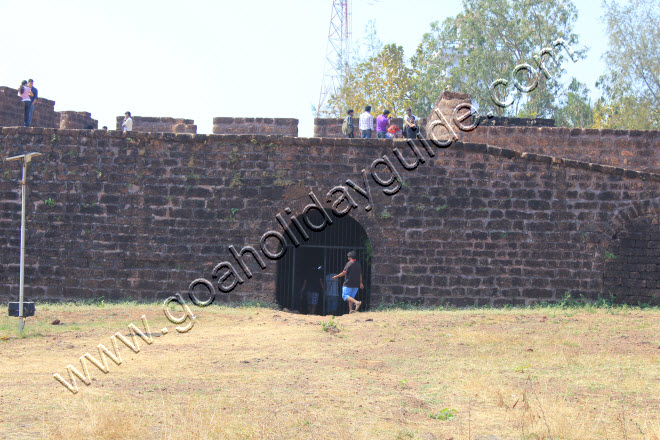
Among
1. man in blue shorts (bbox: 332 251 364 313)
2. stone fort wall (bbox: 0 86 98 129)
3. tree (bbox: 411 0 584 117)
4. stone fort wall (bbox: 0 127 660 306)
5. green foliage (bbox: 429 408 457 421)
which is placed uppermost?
tree (bbox: 411 0 584 117)

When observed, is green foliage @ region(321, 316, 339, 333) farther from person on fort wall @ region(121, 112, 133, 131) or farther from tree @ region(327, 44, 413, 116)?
tree @ region(327, 44, 413, 116)

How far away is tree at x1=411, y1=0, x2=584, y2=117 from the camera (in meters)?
37.8

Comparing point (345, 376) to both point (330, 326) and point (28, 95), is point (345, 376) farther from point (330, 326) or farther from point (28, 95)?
point (28, 95)

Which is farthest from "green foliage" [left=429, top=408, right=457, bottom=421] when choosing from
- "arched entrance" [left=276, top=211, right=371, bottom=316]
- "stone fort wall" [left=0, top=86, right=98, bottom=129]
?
"stone fort wall" [left=0, top=86, right=98, bottom=129]

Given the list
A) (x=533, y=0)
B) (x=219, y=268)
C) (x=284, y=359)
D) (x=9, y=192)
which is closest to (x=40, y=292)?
(x=9, y=192)

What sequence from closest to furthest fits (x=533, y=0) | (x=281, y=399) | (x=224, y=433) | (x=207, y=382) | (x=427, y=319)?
(x=224, y=433), (x=281, y=399), (x=207, y=382), (x=427, y=319), (x=533, y=0)

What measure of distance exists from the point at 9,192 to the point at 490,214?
9357 millimetres

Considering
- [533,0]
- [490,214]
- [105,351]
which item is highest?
[533,0]

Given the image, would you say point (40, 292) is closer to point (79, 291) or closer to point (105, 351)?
point (79, 291)

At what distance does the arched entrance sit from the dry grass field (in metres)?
1.64

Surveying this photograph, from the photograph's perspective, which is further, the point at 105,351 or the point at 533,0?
the point at 533,0

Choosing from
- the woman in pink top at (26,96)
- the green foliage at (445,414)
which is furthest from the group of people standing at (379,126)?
the green foliage at (445,414)

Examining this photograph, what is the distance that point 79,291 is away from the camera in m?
13.8

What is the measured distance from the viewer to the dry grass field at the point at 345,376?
236 inches
